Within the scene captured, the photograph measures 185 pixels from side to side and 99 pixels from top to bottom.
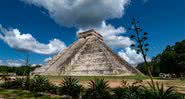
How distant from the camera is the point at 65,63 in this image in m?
59.4

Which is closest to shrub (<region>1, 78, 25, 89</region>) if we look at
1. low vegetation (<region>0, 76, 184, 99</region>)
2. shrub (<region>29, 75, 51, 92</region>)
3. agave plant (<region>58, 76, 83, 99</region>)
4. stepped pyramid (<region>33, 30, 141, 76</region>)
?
low vegetation (<region>0, 76, 184, 99</region>)

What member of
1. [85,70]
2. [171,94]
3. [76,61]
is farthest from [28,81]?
[76,61]

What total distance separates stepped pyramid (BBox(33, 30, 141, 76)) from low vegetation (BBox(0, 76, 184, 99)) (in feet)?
98.3

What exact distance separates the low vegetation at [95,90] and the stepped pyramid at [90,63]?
1180 inches

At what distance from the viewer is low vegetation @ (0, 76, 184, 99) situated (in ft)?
38.0

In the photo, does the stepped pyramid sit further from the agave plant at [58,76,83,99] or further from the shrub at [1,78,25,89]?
the agave plant at [58,76,83,99]

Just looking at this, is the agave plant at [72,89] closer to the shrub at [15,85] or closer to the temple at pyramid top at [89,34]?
the shrub at [15,85]

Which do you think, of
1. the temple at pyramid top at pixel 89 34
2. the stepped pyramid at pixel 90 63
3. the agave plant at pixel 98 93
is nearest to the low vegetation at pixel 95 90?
the agave plant at pixel 98 93

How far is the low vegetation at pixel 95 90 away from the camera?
11.6 m

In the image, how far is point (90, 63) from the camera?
55.7 metres

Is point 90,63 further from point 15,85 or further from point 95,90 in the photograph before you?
point 95,90

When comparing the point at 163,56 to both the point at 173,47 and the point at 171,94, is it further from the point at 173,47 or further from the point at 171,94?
the point at 171,94

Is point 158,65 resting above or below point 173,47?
below

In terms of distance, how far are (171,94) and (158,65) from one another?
66.4 m
